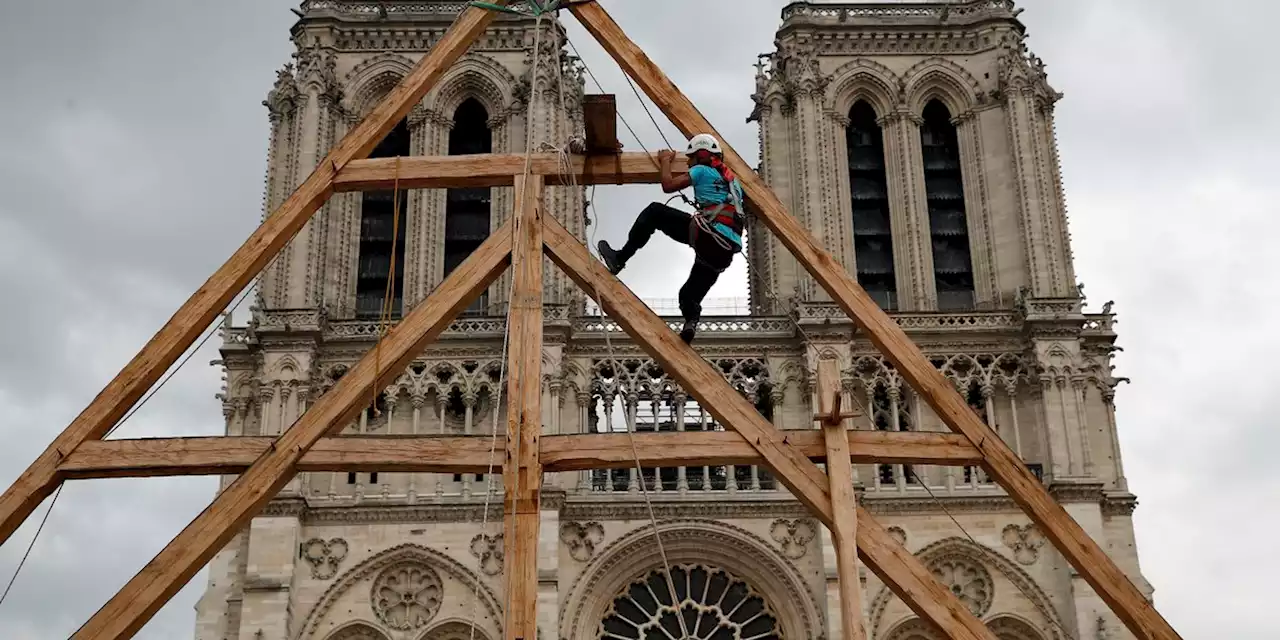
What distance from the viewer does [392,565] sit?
28641mm

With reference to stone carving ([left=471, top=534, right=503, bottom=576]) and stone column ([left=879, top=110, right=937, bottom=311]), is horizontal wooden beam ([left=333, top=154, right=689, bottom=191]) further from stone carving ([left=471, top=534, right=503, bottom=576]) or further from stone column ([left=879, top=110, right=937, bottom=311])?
stone column ([left=879, top=110, right=937, bottom=311])

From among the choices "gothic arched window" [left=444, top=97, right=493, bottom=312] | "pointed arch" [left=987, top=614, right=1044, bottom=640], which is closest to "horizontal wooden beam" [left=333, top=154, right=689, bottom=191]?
"pointed arch" [left=987, top=614, right=1044, bottom=640]

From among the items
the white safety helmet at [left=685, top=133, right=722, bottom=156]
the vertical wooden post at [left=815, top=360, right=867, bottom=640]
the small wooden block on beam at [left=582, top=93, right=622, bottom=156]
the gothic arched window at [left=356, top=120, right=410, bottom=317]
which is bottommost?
the vertical wooden post at [left=815, top=360, right=867, bottom=640]

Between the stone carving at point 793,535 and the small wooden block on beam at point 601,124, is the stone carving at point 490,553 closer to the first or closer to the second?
the stone carving at point 793,535

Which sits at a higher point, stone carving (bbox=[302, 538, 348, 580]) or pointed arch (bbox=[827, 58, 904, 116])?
pointed arch (bbox=[827, 58, 904, 116])

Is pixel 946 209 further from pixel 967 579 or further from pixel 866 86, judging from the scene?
pixel 967 579

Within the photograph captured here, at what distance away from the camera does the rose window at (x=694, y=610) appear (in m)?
28.7

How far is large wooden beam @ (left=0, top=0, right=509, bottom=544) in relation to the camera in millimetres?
10766

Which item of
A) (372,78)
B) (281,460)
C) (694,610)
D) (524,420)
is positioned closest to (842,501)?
(524,420)

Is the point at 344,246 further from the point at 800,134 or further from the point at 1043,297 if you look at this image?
the point at 1043,297

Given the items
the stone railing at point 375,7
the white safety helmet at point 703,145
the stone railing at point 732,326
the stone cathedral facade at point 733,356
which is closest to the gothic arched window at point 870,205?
the stone cathedral facade at point 733,356

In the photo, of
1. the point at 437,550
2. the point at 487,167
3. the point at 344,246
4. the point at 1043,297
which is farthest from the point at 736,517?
the point at 487,167

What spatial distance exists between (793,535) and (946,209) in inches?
376

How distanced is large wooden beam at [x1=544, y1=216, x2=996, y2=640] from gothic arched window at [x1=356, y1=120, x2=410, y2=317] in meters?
21.8
